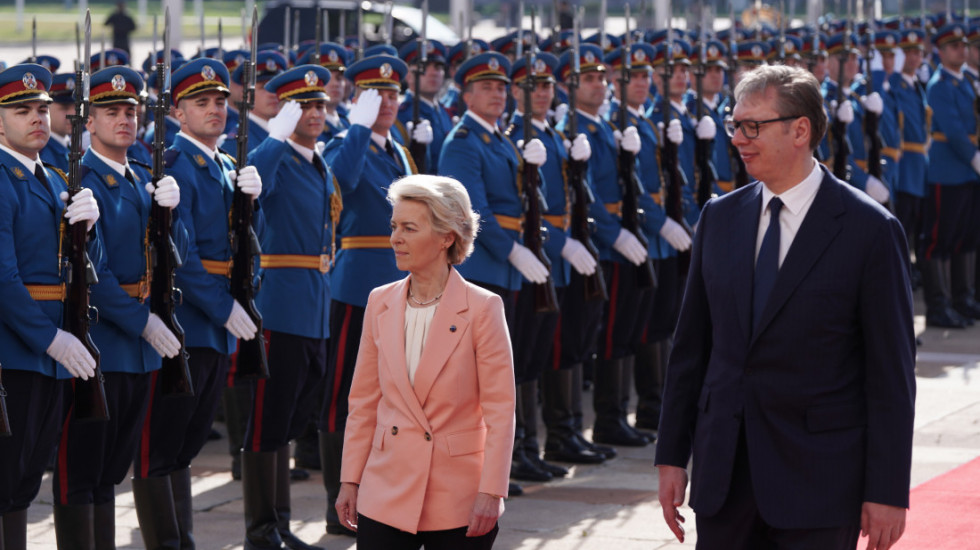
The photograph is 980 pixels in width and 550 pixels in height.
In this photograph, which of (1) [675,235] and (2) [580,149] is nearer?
(2) [580,149]

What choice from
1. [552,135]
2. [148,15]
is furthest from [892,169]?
[148,15]

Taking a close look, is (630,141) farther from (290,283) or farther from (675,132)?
(290,283)

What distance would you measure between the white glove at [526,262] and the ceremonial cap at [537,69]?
3.14 ft

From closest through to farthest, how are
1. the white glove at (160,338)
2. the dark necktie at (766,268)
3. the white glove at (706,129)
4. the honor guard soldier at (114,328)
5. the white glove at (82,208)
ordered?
the dark necktie at (766,268) → the white glove at (82,208) → the honor guard soldier at (114,328) → the white glove at (160,338) → the white glove at (706,129)

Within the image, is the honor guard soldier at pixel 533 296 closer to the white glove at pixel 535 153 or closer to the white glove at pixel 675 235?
the white glove at pixel 535 153

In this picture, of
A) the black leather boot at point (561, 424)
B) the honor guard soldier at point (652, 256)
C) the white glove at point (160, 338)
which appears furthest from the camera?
the honor guard soldier at point (652, 256)

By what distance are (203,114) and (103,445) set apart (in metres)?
1.30

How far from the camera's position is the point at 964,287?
38.6ft

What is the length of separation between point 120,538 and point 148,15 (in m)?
30.0

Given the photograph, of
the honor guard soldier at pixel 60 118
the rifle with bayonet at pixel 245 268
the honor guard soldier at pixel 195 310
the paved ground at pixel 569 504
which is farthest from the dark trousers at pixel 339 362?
the honor guard soldier at pixel 60 118

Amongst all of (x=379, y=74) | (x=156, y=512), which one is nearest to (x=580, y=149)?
(x=379, y=74)

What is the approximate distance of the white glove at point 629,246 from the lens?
26.6ft

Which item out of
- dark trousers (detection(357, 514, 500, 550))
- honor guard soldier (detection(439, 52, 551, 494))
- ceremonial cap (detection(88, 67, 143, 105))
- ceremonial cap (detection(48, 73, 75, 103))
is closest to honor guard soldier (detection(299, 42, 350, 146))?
honor guard soldier (detection(439, 52, 551, 494))

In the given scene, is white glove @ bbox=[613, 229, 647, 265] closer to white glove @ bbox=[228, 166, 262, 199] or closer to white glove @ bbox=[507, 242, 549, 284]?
white glove @ bbox=[507, 242, 549, 284]
